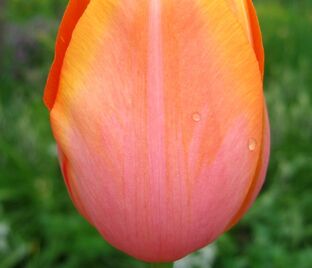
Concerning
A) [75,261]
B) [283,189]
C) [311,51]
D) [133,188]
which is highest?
[133,188]

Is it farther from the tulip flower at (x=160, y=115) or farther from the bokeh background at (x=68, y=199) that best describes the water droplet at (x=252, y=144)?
the bokeh background at (x=68, y=199)

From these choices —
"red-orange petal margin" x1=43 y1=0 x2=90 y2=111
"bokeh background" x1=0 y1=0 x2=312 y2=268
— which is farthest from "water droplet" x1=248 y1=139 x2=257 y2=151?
"bokeh background" x1=0 y1=0 x2=312 y2=268

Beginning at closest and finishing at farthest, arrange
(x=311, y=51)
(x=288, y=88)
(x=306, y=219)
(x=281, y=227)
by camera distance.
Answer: (x=281, y=227), (x=306, y=219), (x=288, y=88), (x=311, y=51)

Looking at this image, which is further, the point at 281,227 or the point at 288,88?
the point at 288,88

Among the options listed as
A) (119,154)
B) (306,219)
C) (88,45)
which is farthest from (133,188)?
(306,219)

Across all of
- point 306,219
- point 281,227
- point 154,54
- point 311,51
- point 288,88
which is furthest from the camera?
point 311,51

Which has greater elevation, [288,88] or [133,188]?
[133,188]

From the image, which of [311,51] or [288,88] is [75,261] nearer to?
[288,88]

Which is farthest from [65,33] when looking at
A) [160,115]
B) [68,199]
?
[68,199]
